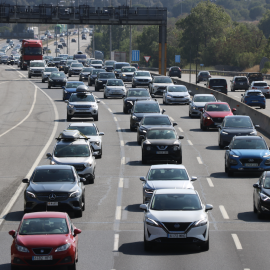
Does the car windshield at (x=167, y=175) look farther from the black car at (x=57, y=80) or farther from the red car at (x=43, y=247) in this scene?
the black car at (x=57, y=80)

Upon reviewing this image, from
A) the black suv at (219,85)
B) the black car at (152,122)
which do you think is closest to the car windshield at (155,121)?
the black car at (152,122)

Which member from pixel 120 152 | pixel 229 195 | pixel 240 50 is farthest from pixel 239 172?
pixel 240 50

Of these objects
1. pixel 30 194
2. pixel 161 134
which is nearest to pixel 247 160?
pixel 161 134

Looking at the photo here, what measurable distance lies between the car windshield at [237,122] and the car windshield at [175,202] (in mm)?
16512

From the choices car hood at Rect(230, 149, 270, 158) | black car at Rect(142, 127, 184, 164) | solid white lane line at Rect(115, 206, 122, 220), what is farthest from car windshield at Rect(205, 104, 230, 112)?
solid white lane line at Rect(115, 206, 122, 220)

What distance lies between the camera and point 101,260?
1345 cm

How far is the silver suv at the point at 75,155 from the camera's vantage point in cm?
2223

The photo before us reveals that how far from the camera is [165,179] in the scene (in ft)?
62.0

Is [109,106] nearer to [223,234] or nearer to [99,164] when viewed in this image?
[99,164]

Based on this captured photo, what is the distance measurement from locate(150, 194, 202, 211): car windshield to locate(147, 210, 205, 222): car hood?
21cm

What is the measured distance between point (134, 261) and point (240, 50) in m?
124

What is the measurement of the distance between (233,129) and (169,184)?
1299cm

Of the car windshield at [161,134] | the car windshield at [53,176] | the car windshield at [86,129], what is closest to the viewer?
the car windshield at [53,176]

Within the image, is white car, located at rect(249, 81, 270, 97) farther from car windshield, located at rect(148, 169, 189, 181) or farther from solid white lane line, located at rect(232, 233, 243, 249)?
solid white lane line, located at rect(232, 233, 243, 249)
